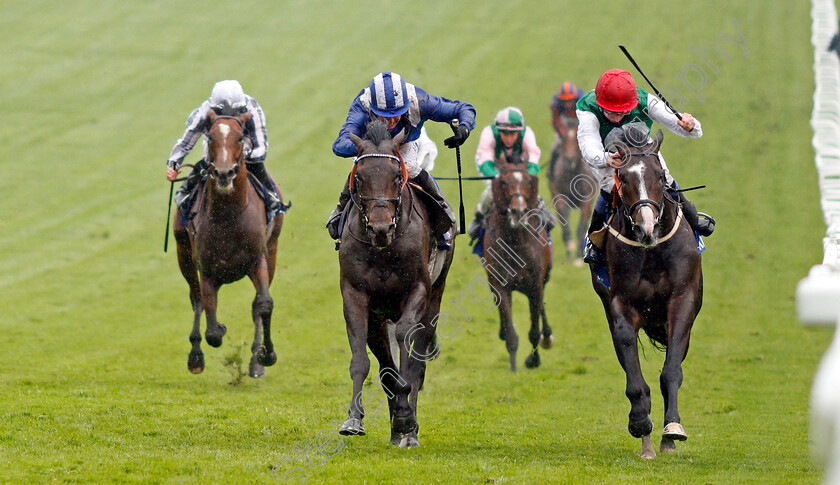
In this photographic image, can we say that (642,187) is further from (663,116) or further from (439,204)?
(439,204)

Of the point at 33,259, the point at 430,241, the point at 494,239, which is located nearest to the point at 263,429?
the point at 430,241

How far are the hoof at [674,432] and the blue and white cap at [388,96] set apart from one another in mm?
2912

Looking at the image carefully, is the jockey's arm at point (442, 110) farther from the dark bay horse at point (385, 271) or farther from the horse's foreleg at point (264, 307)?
the horse's foreleg at point (264, 307)

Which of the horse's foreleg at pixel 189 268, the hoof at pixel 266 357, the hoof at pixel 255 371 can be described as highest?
the horse's foreleg at pixel 189 268

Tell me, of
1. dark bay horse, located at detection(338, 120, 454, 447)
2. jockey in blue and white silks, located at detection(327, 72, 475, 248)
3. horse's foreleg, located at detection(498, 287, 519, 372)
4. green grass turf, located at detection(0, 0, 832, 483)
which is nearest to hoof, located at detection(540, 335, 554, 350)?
green grass turf, located at detection(0, 0, 832, 483)

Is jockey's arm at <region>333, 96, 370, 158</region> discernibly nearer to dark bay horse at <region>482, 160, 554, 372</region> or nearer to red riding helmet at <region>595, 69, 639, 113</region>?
red riding helmet at <region>595, 69, 639, 113</region>

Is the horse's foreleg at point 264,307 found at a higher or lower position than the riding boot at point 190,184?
lower

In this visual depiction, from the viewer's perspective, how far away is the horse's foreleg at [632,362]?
6.92 meters

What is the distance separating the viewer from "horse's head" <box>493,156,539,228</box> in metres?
11.9

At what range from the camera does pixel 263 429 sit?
8.15 metres

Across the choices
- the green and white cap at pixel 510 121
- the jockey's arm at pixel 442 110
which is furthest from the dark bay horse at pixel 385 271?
the green and white cap at pixel 510 121

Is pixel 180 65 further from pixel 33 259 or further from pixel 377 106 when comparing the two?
pixel 377 106

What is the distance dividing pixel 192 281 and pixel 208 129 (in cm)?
198

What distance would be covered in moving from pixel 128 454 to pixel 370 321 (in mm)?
1920
